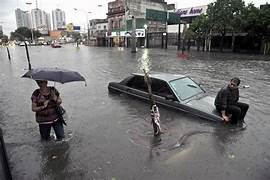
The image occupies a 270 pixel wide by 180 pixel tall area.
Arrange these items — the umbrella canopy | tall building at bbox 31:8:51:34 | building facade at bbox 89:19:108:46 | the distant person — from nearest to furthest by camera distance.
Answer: the umbrella canopy, the distant person, building facade at bbox 89:19:108:46, tall building at bbox 31:8:51:34

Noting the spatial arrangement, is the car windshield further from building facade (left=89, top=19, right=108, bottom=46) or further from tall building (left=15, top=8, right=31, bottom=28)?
tall building (left=15, top=8, right=31, bottom=28)

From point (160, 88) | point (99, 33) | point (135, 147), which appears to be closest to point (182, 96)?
point (160, 88)

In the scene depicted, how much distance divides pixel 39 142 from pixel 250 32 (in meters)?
33.2

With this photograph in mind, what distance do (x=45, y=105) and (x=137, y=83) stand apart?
4285 millimetres

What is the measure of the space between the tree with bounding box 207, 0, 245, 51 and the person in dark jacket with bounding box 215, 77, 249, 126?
29.7m

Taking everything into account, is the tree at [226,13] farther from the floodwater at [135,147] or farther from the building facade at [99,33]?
the building facade at [99,33]

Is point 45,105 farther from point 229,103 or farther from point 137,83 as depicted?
point 229,103

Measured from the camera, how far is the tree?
32.3 m

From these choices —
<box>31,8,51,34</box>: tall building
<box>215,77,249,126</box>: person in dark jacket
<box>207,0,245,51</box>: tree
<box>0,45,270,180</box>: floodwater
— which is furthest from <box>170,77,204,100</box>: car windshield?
<box>31,8,51,34</box>: tall building

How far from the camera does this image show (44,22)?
156 m

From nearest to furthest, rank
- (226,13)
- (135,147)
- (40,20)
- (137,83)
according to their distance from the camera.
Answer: (135,147) < (137,83) < (226,13) < (40,20)

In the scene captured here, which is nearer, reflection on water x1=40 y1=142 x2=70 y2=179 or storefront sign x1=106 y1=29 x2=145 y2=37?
reflection on water x1=40 y1=142 x2=70 y2=179

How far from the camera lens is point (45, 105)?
465 cm

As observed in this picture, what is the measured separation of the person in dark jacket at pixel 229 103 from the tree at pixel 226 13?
97.5 feet
